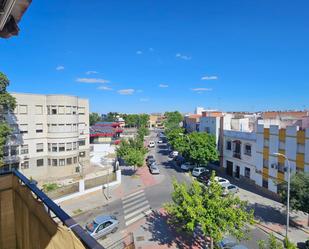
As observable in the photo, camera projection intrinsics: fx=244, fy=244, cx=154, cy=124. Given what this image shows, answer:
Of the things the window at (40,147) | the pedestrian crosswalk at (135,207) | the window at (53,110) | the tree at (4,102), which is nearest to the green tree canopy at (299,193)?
the pedestrian crosswalk at (135,207)

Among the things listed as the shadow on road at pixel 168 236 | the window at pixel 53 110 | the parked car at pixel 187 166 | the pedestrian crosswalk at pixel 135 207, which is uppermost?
the window at pixel 53 110

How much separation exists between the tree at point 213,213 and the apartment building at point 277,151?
28.3ft

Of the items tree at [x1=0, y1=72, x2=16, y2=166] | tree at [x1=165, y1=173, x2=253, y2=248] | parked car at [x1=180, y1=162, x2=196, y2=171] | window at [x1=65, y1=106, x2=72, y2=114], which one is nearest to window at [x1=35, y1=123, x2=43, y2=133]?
window at [x1=65, y1=106, x2=72, y2=114]

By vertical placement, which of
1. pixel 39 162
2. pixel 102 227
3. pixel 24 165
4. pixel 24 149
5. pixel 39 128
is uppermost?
pixel 39 128

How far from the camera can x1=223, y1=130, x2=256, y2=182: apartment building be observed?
95.7 ft

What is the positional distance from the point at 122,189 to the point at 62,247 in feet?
84.3

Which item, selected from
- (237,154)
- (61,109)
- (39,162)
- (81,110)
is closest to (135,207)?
(39,162)

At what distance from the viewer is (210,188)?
14.3m

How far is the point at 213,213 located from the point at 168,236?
5397 mm

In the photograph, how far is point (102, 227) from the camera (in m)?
17.1

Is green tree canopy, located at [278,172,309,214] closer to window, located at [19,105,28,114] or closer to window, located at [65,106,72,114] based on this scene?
window, located at [65,106,72,114]

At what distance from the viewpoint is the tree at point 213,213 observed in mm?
12977

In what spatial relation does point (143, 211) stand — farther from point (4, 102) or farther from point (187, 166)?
point (4, 102)

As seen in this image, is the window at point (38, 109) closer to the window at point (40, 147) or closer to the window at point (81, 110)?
the window at point (40, 147)
